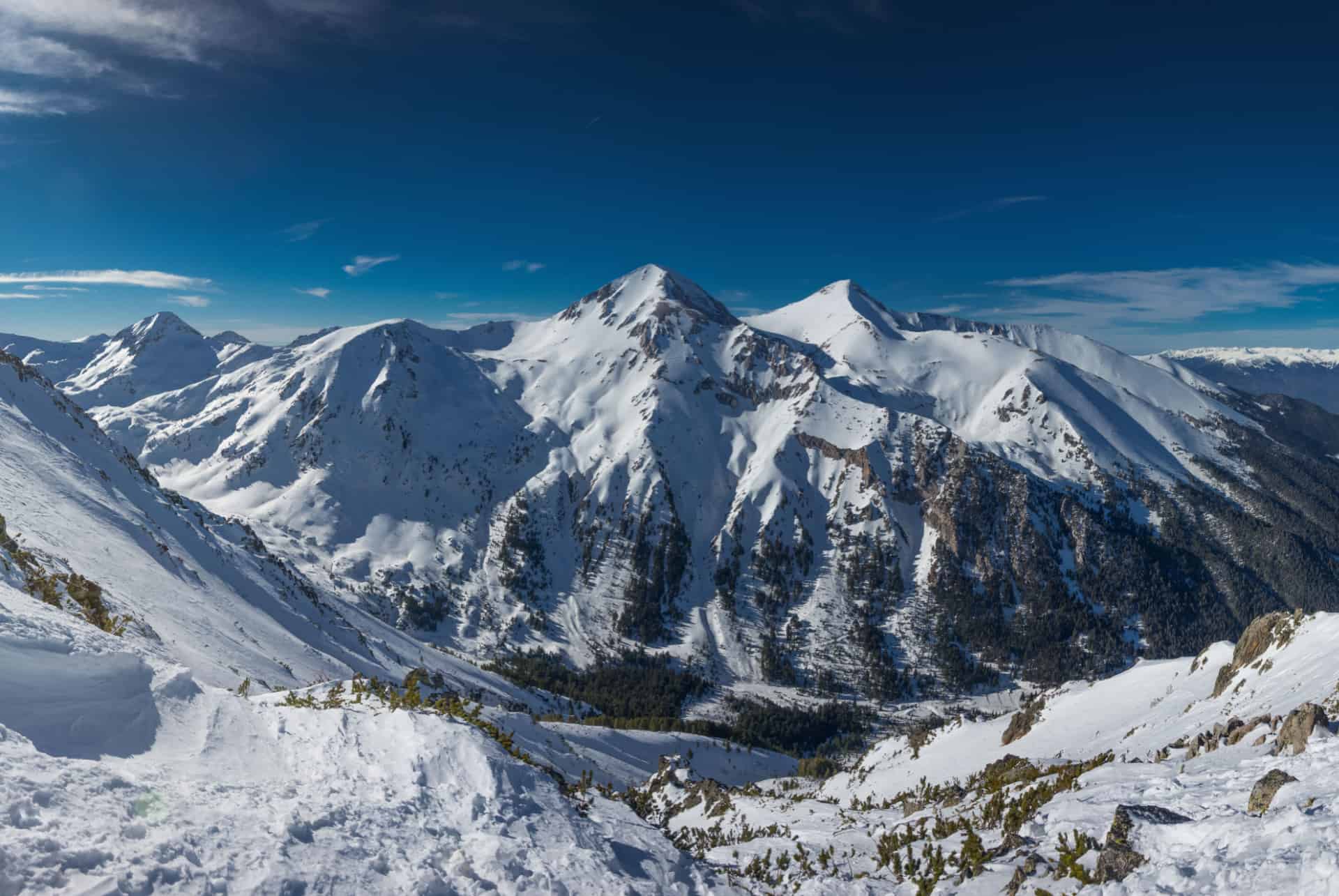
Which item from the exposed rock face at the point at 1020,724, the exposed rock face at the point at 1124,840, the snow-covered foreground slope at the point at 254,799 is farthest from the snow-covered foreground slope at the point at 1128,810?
the snow-covered foreground slope at the point at 254,799

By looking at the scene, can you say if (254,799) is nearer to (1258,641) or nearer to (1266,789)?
(1266,789)

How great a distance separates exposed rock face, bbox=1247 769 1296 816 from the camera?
14.0 metres

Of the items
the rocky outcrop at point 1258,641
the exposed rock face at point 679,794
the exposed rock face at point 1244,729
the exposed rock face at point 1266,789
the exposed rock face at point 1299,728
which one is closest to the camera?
the exposed rock face at point 1266,789

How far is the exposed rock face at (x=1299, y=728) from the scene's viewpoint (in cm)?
1839

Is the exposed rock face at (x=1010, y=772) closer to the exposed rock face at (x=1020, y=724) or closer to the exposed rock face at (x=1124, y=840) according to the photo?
the exposed rock face at (x=1124, y=840)

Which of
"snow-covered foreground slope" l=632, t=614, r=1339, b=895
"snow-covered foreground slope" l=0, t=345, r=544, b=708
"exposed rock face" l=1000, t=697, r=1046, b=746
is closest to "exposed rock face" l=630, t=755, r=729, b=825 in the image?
"snow-covered foreground slope" l=632, t=614, r=1339, b=895

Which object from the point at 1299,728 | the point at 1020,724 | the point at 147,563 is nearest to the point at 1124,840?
the point at 1299,728

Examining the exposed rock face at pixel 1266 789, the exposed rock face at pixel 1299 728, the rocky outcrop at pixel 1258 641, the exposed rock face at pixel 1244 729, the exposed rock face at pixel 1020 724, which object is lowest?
the exposed rock face at pixel 1020 724

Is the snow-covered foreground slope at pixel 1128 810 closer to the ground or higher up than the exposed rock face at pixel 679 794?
higher up

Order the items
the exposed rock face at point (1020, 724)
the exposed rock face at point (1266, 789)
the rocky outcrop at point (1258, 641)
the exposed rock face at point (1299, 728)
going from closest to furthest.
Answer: the exposed rock face at point (1266, 789), the exposed rock face at point (1299, 728), the rocky outcrop at point (1258, 641), the exposed rock face at point (1020, 724)

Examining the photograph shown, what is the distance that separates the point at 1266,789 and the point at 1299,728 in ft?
23.5

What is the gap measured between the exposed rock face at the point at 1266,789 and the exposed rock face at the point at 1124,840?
1.62 metres

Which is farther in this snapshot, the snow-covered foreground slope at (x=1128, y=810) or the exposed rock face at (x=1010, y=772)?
the exposed rock face at (x=1010, y=772)

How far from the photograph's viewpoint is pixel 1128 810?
47.1 ft
